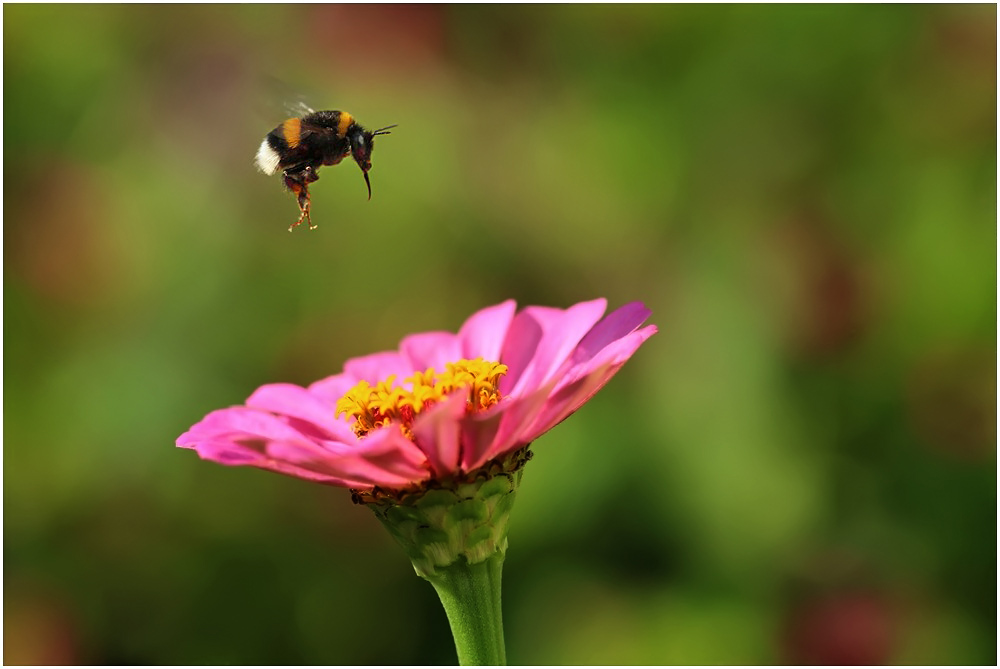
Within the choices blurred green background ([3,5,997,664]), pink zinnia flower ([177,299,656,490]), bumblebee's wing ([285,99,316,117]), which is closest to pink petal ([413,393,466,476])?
pink zinnia flower ([177,299,656,490])

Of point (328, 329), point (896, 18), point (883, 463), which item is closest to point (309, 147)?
point (328, 329)

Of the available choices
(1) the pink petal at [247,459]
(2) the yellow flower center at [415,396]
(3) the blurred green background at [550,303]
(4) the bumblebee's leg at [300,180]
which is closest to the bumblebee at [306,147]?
(4) the bumblebee's leg at [300,180]

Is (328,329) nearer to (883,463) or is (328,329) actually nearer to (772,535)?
(772,535)

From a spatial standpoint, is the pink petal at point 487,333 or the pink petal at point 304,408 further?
the pink petal at point 487,333

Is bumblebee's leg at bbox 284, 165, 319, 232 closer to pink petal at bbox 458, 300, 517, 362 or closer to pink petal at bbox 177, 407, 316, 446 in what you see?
pink petal at bbox 458, 300, 517, 362

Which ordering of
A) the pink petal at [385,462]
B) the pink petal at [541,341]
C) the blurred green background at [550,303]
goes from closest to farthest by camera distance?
the pink petal at [385,462]
the pink petal at [541,341]
the blurred green background at [550,303]

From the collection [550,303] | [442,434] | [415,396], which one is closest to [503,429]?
[442,434]

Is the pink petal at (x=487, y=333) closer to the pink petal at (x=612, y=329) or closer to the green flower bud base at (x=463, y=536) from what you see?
the pink petal at (x=612, y=329)
